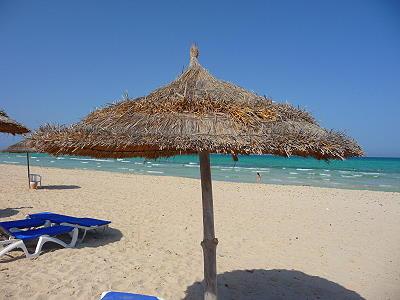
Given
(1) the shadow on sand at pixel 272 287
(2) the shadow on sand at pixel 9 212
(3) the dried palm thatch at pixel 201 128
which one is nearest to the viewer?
(3) the dried palm thatch at pixel 201 128

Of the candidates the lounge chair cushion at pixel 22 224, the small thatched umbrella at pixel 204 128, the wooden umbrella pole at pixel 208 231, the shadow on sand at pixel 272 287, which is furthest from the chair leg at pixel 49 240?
the wooden umbrella pole at pixel 208 231

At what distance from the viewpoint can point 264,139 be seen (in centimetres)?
235

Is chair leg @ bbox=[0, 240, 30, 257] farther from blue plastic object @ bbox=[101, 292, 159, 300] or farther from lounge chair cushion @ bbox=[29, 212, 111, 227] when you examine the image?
blue plastic object @ bbox=[101, 292, 159, 300]

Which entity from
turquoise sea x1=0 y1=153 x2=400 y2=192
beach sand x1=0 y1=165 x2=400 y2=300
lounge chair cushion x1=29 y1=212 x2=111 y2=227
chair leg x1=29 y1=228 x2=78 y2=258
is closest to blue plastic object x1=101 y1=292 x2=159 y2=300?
beach sand x1=0 y1=165 x2=400 y2=300

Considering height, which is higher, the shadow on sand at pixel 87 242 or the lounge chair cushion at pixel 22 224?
the lounge chair cushion at pixel 22 224

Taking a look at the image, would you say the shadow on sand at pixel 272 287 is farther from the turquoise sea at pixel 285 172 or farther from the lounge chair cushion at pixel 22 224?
the turquoise sea at pixel 285 172

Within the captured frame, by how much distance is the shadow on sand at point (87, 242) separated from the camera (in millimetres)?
4936

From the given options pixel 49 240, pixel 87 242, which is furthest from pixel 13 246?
pixel 87 242

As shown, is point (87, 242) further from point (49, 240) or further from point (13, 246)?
point (13, 246)

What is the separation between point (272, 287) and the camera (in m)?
4.50

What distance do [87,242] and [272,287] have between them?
10.8 feet

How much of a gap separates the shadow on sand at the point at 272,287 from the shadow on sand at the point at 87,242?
2326 millimetres

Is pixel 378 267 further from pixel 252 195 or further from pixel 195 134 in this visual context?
pixel 252 195

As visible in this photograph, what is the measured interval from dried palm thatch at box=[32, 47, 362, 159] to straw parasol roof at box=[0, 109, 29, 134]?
188 inches
